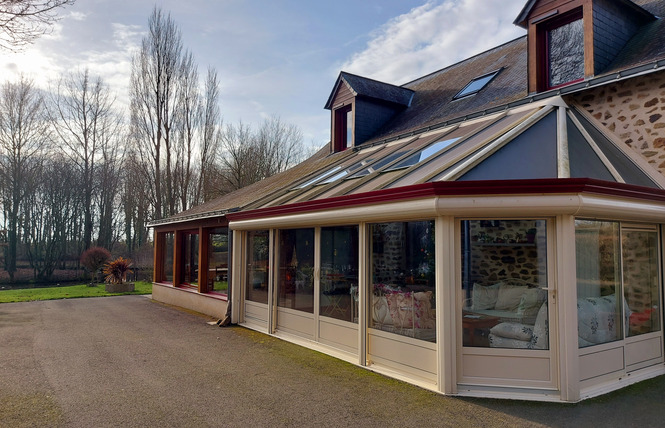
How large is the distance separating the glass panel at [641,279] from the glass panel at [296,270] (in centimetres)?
418

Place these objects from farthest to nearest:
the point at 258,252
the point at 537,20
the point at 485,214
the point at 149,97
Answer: the point at 149,97 → the point at 258,252 → the point at 537,20 → the point at 485,214

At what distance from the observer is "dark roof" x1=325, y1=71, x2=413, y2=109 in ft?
36.9

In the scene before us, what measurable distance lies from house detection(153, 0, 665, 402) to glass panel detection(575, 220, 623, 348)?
0.02 metres

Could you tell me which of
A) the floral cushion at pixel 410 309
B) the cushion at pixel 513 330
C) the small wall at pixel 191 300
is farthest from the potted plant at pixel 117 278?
the cushion at pixel 513 330

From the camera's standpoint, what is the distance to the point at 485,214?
4566 millimetres

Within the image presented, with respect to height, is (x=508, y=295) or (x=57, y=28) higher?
(x=57, y=28)

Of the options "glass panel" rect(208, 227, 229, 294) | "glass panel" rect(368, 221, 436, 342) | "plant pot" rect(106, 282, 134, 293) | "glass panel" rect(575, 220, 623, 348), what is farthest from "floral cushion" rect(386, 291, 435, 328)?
"plant pot" rect(106, 282, 134, 293)

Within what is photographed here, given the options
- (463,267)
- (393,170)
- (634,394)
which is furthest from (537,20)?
(634,394)

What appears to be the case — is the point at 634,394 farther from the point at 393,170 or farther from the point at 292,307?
the point at 292,307

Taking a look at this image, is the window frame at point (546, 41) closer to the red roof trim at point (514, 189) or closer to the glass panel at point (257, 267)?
the red roof trim at point (514, 189)

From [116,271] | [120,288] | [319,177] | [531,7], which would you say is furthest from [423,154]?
[116,271]

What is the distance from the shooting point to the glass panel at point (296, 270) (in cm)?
704

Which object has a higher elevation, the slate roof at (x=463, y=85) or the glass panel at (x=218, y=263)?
the slate roof at (x=463, y=85)

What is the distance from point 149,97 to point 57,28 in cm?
1706
